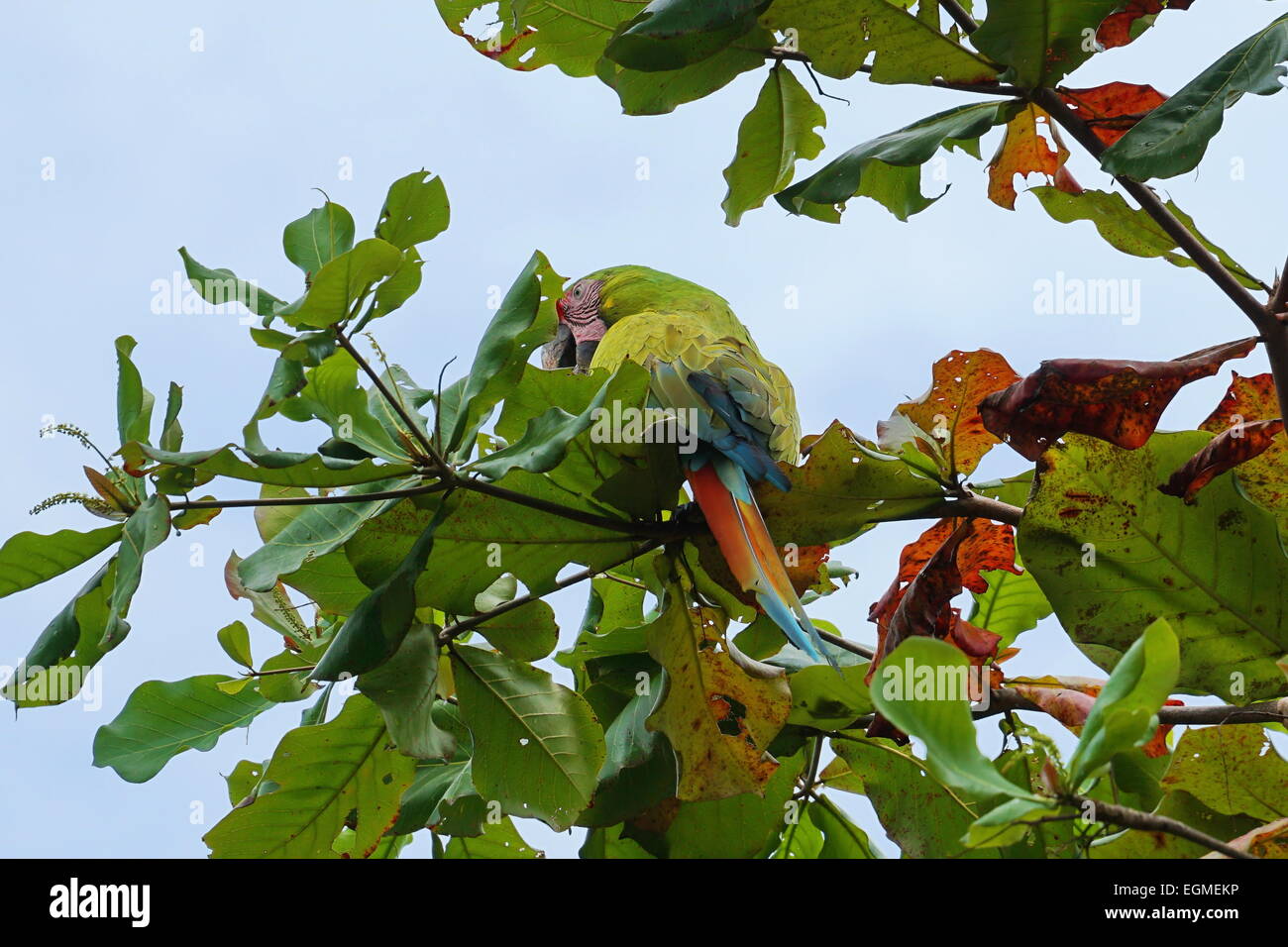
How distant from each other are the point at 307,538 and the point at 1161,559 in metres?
1.03

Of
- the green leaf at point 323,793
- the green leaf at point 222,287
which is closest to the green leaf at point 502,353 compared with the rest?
the green leaf at point 222,287

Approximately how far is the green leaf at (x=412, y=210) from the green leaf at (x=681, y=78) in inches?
12.6

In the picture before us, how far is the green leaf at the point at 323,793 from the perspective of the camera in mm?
1568

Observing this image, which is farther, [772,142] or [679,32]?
[772,142]

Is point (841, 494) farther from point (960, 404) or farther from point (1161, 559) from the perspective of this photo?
point (1161, 559)

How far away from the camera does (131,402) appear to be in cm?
133

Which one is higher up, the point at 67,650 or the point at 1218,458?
the point at 1218,458

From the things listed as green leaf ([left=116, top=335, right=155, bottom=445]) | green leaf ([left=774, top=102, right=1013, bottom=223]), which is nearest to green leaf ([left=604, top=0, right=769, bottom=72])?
green leaf ([left=774, top=102, right=1013, bottom=223])

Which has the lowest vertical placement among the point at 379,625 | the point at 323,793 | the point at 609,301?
the point at 323,793

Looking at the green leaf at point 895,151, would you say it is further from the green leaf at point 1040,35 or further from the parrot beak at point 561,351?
the parrot beak at point 561,351

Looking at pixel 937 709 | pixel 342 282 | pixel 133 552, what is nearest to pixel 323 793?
pixel 133 552

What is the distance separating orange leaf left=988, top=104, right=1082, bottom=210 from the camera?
1777 mm

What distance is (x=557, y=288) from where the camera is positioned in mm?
1517
